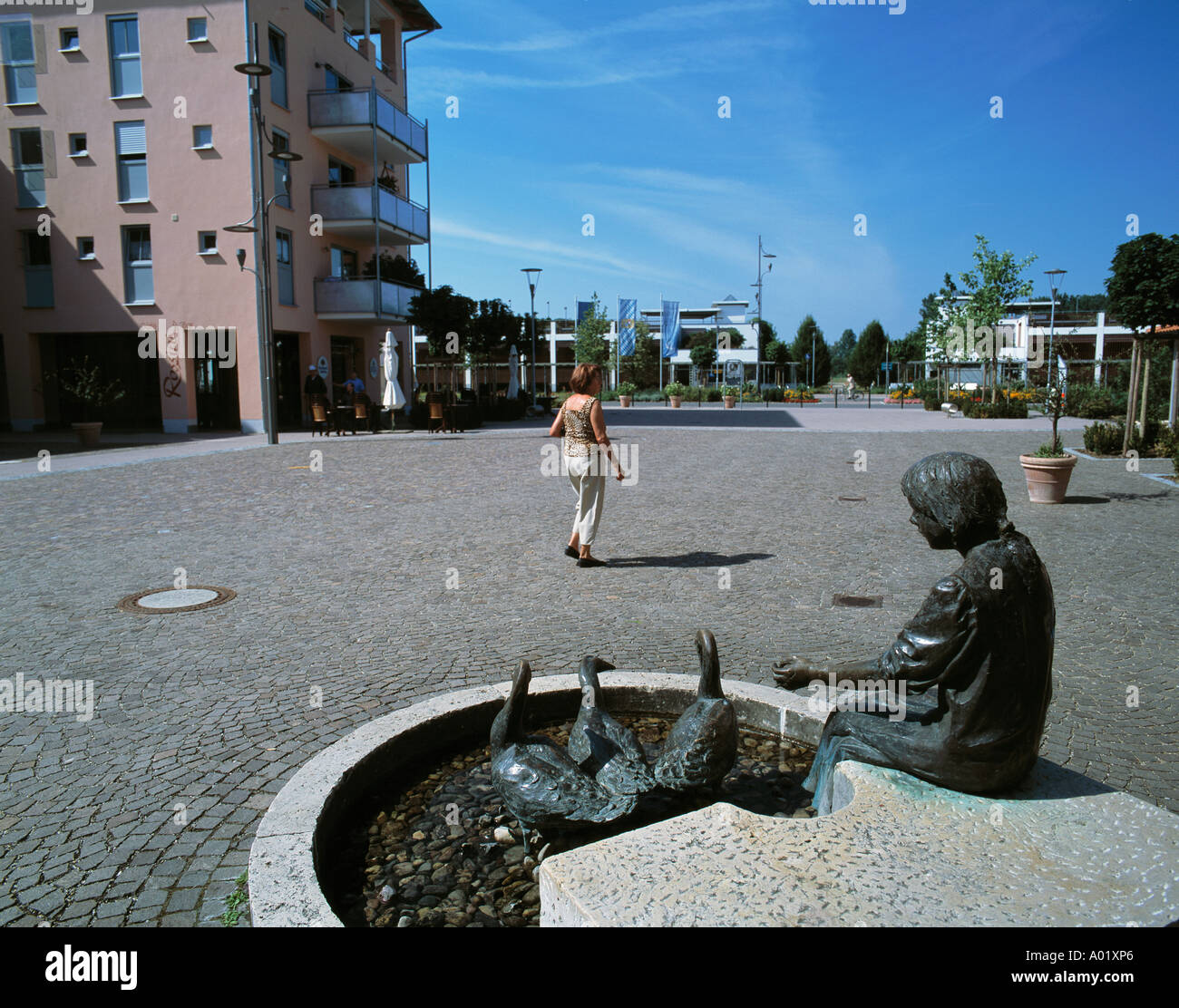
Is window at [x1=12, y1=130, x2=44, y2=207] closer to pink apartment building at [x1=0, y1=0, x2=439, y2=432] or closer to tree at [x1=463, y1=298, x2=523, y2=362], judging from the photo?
pink apartment building at [x1=0, y1=0, x2=439, y2=432]

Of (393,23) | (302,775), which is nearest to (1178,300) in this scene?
(302,775)

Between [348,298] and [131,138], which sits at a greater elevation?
[131,138]

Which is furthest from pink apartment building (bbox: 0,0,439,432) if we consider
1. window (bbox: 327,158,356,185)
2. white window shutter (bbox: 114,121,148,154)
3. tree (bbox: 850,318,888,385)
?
tree (bbox: 850,318,888,385)

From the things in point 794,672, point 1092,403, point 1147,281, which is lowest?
point 794,672

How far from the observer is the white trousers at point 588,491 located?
773cm

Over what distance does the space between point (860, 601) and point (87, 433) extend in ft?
69.9

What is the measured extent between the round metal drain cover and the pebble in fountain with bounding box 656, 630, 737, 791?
469 cm

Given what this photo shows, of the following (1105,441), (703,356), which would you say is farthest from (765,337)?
(1105,441)

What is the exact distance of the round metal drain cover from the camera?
636 cm

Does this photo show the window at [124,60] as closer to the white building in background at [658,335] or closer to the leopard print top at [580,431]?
the leopard print top at [580,431]

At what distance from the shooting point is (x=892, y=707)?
2.88 m

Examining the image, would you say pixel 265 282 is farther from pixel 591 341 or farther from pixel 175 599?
pixel 591 341

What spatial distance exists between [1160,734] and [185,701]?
4.96 metres

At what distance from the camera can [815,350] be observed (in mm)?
101812
